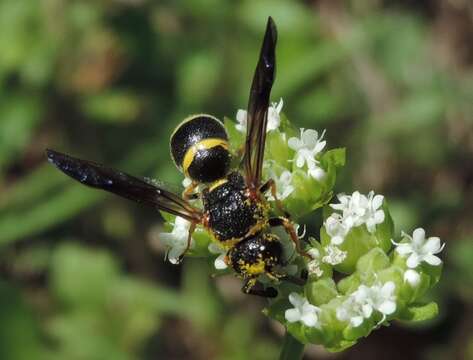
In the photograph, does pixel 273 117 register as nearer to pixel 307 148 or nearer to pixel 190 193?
A: pixel 307 148

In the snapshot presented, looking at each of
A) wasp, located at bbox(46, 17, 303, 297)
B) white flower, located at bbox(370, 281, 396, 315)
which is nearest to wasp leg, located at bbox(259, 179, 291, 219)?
wasp, located at bbox(46, 17, 303, 297)

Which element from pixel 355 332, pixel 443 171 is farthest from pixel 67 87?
pixel 355 332

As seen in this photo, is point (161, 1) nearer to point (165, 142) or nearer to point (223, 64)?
point (223, 64)

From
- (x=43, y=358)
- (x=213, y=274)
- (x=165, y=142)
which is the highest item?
(x=213, y=274)

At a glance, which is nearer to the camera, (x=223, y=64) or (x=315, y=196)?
(x=315, y=196)

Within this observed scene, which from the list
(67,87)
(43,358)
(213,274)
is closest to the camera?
(213,274)

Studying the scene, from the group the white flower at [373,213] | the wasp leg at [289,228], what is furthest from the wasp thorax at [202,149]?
the white flower at [373,213]

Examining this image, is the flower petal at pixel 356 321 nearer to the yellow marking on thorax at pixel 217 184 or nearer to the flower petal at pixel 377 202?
the flower petal at pixel 377 202
